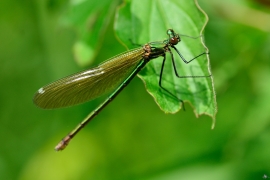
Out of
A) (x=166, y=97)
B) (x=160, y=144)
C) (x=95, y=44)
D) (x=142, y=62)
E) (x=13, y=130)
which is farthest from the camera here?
(x=13, y=130)

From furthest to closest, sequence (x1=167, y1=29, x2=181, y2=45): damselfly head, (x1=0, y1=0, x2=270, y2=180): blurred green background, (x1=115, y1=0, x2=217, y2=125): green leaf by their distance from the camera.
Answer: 1. (x1=0, y1=0, x2=270, y2=180): blurred green background
2. (x1=167, y1=29, x2=181, y2=45): damselfly head
3. (x1=115, y1=0, x2=217, y2=125): green leaf

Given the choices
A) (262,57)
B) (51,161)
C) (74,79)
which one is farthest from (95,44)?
(51,161)

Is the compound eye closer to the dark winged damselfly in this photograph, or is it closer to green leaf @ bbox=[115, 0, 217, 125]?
green leaf @ bbox=[115, 0, 217, 125]

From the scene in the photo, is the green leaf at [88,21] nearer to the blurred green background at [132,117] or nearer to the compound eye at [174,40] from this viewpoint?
the blurred green background at [132,117]

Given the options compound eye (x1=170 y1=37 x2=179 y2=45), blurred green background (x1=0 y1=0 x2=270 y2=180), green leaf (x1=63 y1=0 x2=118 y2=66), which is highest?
green leaf (x1=63 y1=0 x2=118 y2=66)

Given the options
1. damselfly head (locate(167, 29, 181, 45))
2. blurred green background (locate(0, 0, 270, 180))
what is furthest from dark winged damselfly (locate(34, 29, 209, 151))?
blurred green background (locate(0, 0, 270, 180))

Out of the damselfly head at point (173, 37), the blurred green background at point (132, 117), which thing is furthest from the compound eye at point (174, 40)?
the blurred green background at point (132, 117)

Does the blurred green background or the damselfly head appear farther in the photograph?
the blurred green background

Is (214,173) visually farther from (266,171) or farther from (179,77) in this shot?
(179,77)
